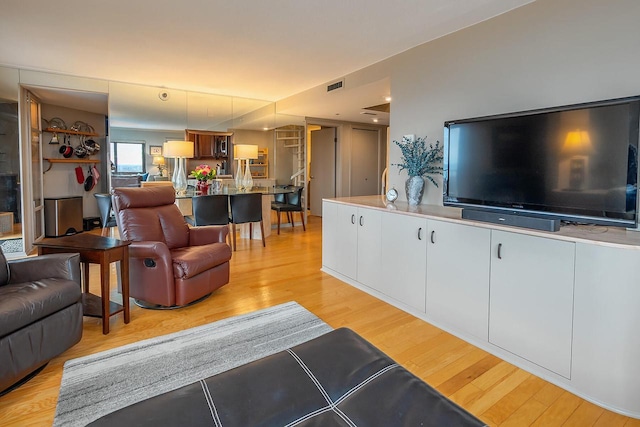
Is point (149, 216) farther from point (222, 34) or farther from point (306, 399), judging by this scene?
point (306, 399)

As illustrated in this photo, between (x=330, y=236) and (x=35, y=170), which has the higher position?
(x=35, y=170)

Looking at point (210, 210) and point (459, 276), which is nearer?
point (459, 276)

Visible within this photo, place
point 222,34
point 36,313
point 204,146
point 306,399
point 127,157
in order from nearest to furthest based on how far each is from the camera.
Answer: point 306,399 < point 36,313 < point 222,34 < point 127,157 < point 204,146

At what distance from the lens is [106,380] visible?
6.42 feet

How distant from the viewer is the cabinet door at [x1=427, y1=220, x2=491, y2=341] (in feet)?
7.61

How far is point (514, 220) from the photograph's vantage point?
219 centimetres

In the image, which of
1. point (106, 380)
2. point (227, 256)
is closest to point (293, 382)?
point (106, 380)

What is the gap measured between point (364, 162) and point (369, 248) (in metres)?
5.37

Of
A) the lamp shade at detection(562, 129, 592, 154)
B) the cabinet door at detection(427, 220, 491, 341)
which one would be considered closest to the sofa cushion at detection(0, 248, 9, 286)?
the cabinet door at detection(427, 220, 491, 341)

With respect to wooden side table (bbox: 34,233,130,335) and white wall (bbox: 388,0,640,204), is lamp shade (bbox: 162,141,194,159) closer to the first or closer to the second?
wooden side table (bbox: 34,233,130,335)

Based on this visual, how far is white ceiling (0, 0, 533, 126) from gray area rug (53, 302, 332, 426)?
2508 millimetres

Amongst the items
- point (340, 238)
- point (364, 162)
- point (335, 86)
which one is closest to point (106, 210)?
point (340, 238)

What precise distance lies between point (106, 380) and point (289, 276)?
2095mm

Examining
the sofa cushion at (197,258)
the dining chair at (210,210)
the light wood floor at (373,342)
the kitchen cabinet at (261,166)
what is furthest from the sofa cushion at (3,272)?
the kitchen cabinet at (261,166)
